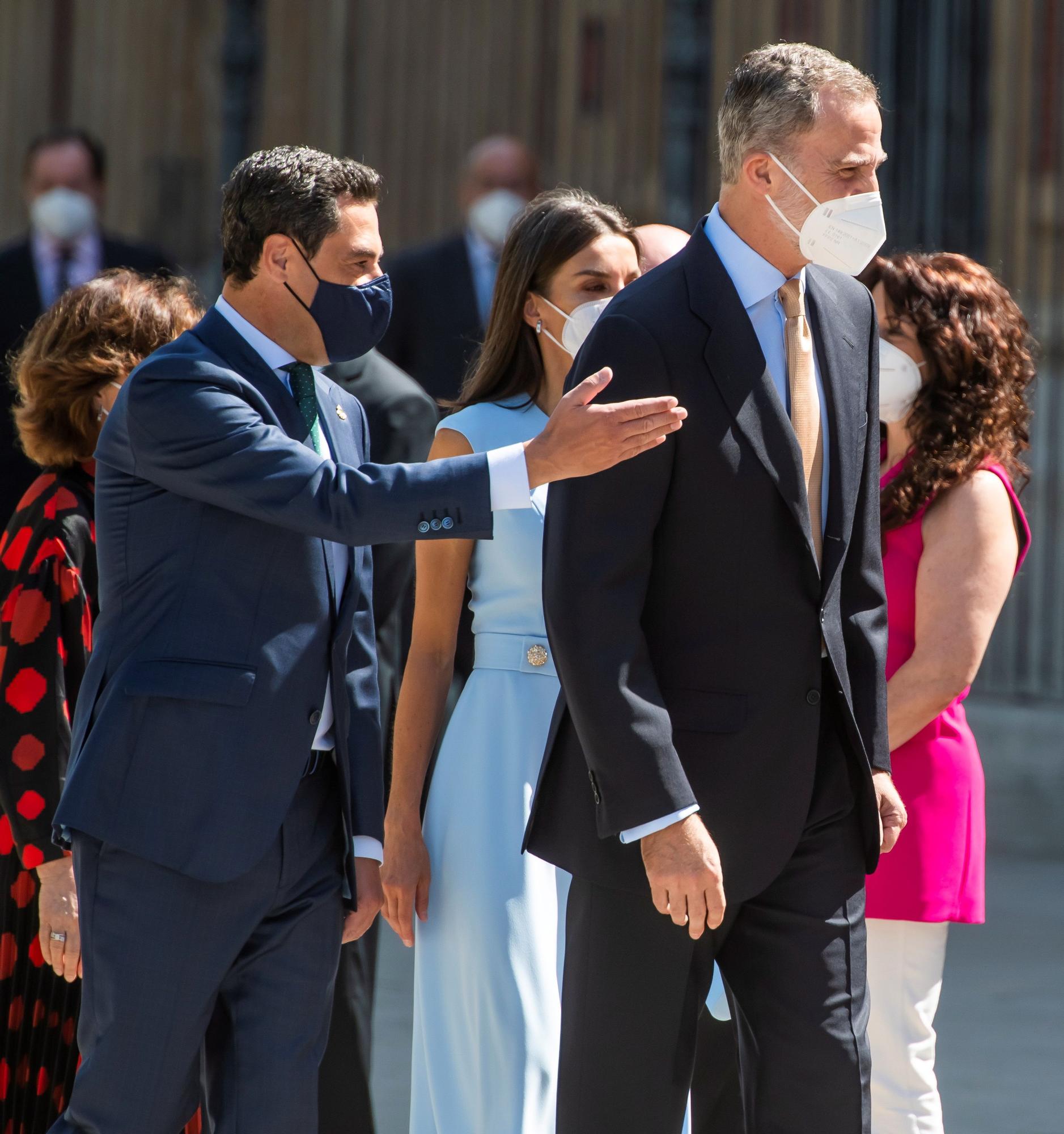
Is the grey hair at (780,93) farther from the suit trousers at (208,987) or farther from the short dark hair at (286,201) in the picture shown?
the suit trousers at (208,987)

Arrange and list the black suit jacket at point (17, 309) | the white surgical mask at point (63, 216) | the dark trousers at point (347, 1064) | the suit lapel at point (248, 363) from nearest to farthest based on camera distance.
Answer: the suit lapel at point (248, 363) → the dark trousers at point (347, 1064) → the black suit jacket at point (17, 309) → the white surgical mask at point (63, 216)

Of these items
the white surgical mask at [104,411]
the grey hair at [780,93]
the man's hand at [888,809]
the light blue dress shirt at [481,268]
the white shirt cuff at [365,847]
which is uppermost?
the light blue dress shirt at [481,268]

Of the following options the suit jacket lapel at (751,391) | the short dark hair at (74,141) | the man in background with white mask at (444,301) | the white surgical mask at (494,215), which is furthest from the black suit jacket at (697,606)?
the short dark hair at (74,141)

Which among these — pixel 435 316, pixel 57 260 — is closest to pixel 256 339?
pixel 435 316

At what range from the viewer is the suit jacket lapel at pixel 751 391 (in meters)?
2.28

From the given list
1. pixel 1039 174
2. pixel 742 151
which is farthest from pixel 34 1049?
pixel 1039 174

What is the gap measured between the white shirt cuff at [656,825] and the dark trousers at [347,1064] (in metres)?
1.19

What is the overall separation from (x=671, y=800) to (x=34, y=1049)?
131cm

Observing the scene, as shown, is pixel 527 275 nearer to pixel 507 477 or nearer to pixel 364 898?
pixel 507 477

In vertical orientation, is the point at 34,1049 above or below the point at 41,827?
below

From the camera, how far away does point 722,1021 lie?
3242 millimetres

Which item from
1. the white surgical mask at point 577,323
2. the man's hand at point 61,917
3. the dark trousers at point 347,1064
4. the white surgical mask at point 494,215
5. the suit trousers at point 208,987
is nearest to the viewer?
the suit trousers at point 208,987

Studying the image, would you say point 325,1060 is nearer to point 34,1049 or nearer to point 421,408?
point 34,1049

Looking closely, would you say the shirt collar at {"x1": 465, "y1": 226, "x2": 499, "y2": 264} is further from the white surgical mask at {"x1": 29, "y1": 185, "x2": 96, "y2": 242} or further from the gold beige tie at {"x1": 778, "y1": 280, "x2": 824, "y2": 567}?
the gold beige tie at {"x1": 778, "y1": 280, "x2": 824, "y2": 567}
